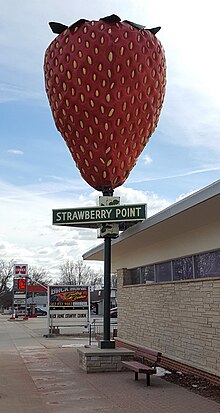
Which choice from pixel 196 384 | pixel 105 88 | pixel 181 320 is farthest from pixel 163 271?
pixel 105 88

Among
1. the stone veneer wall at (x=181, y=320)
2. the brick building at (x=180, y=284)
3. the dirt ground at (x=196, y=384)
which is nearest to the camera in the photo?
the dirt ground at (x=196, y=384)

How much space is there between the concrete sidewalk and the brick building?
119 cm

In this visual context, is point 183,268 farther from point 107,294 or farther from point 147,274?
point 147,274

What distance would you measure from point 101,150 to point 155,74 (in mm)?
1974

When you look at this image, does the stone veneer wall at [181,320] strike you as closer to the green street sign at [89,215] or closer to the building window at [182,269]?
the building window at [182,269]

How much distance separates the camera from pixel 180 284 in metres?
12.7

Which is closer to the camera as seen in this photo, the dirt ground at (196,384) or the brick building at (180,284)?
the dirt ground at (196,384)

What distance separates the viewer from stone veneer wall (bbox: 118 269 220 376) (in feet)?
35.4

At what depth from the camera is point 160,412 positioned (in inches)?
324

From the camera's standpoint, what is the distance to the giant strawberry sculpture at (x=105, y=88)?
11492mm

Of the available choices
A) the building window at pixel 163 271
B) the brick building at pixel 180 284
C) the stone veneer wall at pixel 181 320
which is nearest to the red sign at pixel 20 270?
the brick building at pixel 180 284

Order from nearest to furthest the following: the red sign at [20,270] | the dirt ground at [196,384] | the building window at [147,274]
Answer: the dirt ground at [196,384] < the building window at [147,274] < the red sign at [20,270]

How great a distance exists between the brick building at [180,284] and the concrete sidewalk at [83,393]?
119cm

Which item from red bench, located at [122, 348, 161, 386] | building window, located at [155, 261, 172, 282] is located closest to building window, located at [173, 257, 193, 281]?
building window, located at [155, 261, 172, 282]
